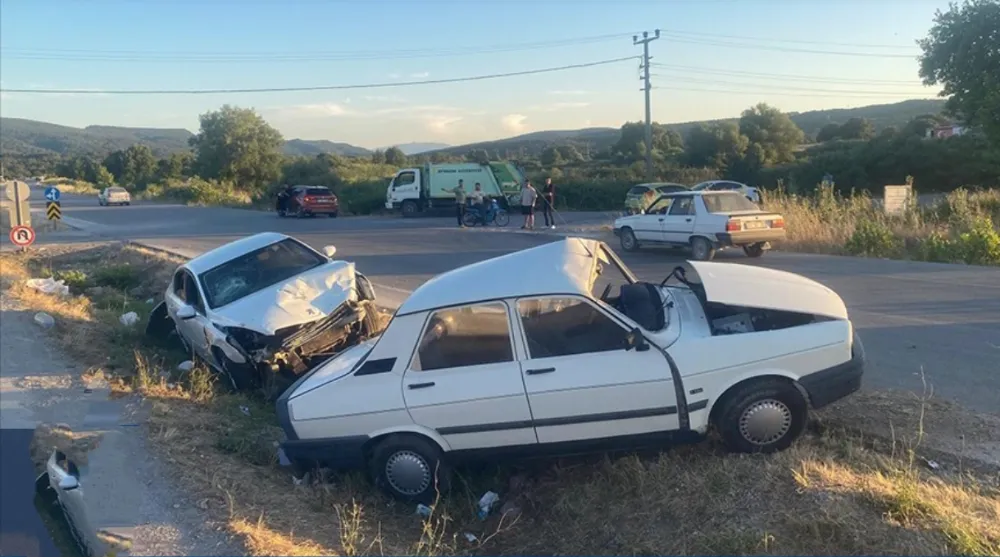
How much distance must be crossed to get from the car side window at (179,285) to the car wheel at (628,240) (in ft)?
36.5

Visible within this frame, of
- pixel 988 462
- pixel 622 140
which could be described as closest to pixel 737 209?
pixel 988 462

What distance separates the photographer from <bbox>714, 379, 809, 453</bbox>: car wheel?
18.0 feet

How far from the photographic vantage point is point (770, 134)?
65.5 m

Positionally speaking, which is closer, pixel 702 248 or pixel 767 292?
pixel 767 292

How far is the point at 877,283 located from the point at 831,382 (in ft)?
28.4

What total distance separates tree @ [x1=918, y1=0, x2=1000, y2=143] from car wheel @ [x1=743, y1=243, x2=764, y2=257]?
2872 centimetres

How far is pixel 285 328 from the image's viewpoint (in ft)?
27.5

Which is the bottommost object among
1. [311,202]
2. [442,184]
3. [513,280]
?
[513,280]

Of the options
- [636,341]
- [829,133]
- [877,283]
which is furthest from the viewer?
A: [829,133]

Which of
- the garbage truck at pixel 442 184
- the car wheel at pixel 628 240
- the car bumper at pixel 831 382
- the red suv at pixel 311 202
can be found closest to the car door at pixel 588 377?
the car bumper at pixel 831 382

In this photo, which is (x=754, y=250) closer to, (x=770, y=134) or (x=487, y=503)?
(x=487, y=503)

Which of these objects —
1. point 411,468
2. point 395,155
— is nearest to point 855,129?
point 395,155

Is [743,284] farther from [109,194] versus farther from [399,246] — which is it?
[109,194]

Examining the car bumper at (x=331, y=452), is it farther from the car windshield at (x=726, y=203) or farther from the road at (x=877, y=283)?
the car windshield at (x=726, y=203)
